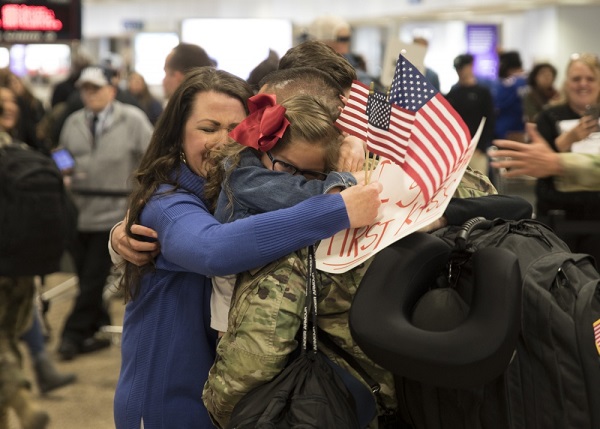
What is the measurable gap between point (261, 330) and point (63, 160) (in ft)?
14.9

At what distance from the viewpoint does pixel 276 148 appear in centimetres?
181

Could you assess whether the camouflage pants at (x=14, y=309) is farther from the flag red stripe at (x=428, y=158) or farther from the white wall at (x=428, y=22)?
the white wall at (x=428, y=22)

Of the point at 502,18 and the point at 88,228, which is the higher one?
the point at 502,18

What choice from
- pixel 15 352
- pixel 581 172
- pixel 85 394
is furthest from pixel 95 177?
pixel 581 172

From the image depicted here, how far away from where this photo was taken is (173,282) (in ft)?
7.19

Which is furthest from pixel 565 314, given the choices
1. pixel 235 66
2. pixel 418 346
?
pixel 235 66

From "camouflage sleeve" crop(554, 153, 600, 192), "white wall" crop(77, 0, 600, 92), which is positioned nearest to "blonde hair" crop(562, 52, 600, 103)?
"camouflage sleeve" crop(554, 153, 600, 192)

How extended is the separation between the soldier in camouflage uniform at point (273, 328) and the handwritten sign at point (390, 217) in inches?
1.7

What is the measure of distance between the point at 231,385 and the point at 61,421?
3.58 meters

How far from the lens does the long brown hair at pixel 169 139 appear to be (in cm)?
220

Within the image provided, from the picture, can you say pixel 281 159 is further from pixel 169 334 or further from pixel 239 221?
pixel 169 334

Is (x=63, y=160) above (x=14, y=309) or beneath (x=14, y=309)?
above

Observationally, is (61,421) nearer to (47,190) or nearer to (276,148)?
(47,190)

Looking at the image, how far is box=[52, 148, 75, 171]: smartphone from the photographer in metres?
5.93
